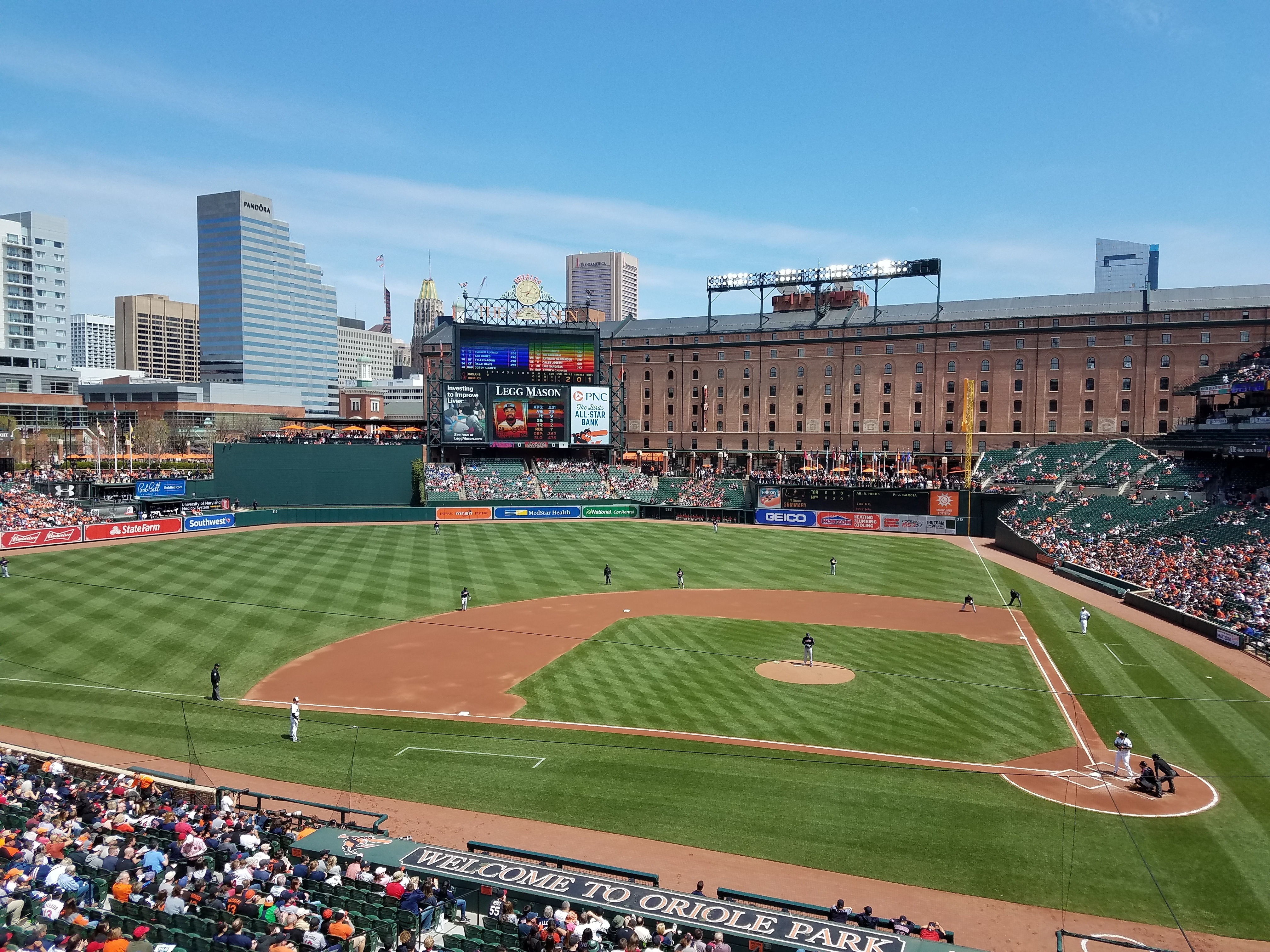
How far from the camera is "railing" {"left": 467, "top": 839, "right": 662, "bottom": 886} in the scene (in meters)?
15.0

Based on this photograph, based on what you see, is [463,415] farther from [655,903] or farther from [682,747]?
[655,903]

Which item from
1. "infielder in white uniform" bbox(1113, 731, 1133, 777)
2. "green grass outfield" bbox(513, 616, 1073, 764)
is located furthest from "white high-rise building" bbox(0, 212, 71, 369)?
"infielder in white uniform" bbox(1113, 731, 1133, 777)

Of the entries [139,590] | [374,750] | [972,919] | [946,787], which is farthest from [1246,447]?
[139,590]

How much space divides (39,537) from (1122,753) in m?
59.8

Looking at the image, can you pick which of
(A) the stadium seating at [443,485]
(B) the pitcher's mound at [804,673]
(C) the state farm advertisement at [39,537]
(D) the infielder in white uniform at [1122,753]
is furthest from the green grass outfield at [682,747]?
(A) the stadium seating at [443,485]

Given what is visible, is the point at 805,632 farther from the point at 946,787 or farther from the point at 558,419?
the point at 558,419

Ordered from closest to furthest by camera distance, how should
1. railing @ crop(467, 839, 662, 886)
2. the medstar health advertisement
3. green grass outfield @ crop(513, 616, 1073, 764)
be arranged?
railing @ crop(467, 839, 662, 886)
green grass outfield @ crop(513, 616, 1073, 764)
the medstar health advertisement

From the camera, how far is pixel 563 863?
593 inches

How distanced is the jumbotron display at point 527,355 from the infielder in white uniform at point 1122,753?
2541 inches

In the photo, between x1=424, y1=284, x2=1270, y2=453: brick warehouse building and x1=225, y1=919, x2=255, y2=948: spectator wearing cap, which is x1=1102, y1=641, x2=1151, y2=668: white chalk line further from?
x1=424, y1=284, x2=1270, y2=453: brick warehouse building

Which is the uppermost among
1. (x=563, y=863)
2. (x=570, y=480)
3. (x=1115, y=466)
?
(x=1115, y=466)

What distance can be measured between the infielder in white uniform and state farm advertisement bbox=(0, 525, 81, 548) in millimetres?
59158

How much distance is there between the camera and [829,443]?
95.4 metres

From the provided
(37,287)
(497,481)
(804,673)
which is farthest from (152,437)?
(804,673)
